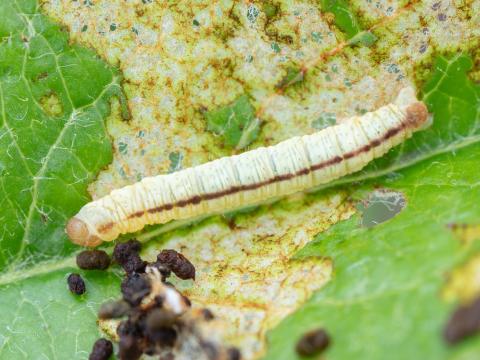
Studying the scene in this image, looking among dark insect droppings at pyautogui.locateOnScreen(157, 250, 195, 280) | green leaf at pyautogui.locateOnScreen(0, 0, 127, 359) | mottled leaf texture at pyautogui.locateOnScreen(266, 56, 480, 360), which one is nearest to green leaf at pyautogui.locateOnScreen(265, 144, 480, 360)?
mottled leaf texture at pyautogui.locateOnScreen(266, 56, 480, 360)

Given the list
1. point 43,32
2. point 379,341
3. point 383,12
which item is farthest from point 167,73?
point 379,341

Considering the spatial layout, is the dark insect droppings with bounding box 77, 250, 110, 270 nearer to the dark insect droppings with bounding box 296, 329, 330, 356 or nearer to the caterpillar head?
the dark insect droppings with bounding box 296, 329, 330, 356

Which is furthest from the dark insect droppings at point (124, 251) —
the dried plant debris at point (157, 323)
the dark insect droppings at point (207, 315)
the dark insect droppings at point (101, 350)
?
the dark insect droppings at point (207, 315)

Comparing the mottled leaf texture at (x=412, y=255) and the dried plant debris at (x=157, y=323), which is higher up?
the mottled leaf texture at (x=412, y=255)

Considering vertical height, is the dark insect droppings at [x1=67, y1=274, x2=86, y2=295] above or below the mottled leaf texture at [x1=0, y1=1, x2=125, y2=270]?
below

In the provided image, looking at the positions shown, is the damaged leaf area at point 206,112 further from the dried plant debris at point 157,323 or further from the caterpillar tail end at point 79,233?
the dried plant debris at point 157,323

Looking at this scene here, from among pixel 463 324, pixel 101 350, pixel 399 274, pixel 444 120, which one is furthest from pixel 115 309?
pixel 444 120
